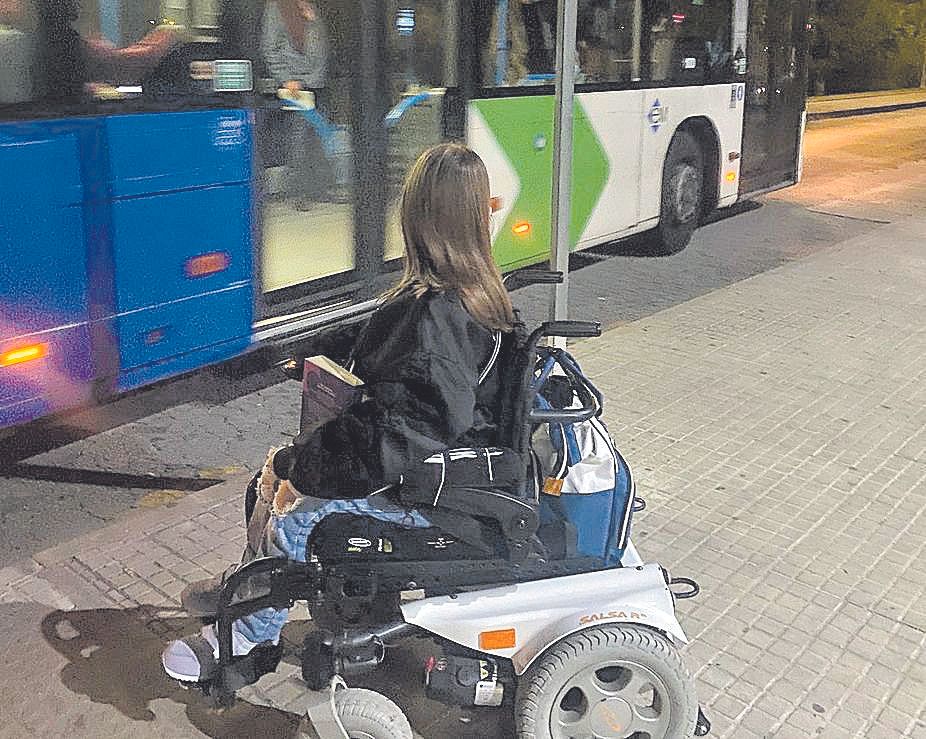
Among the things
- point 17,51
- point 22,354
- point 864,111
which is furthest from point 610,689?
point 864,111

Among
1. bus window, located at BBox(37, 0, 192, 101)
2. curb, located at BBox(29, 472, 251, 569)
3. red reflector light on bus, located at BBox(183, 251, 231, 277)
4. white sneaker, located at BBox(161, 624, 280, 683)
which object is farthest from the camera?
red reflector light on bus, located at BBox(183, 251, 231, 277)

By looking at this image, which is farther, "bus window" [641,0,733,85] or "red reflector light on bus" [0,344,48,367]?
"bus window" [641,0,733,85]

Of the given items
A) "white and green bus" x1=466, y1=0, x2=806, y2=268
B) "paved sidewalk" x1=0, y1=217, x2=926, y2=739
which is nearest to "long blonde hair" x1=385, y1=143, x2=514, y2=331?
"paved sidewalk" x1=0, y1=217, x2=926, y2=739

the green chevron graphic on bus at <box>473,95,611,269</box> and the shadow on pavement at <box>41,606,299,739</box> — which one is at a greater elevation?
the green chevron graphic on bus at <box>473,95,611,269</box>

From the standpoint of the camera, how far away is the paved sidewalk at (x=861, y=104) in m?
26.6

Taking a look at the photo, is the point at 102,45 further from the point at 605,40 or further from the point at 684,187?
the point at 684,187

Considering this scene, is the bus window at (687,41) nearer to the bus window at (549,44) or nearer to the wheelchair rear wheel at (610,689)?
the bus window at (549,44)

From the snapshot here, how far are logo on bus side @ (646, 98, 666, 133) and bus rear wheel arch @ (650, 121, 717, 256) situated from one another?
0.36m

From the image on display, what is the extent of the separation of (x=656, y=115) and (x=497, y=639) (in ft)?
23.1

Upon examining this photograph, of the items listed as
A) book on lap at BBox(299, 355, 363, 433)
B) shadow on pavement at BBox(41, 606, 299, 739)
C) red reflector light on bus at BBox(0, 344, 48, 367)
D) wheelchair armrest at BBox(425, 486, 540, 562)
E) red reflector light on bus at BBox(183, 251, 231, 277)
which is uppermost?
book on lap at BBox(299, 355, 363, 433)

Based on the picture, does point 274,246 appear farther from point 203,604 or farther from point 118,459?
point 203,604

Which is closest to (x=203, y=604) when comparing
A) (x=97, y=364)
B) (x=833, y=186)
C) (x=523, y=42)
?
(x=97, y=364)

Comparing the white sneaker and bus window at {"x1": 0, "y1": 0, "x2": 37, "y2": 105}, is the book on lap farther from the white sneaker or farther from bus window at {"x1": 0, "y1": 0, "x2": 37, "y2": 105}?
bus window at {"x1": 0, "y1": 0, "x2": 37, "y2": 105}

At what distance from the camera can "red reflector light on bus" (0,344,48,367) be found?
180 inches
